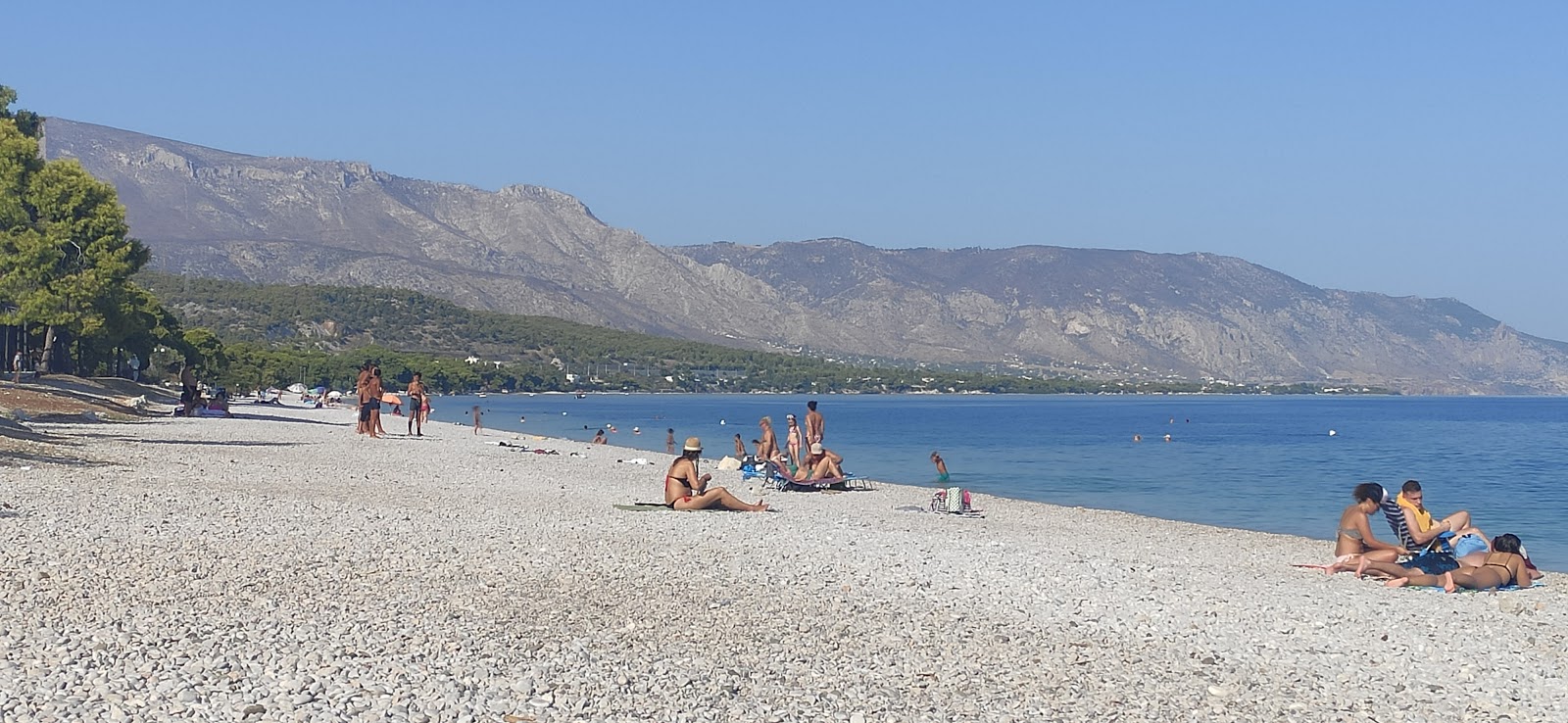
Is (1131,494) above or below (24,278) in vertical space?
below

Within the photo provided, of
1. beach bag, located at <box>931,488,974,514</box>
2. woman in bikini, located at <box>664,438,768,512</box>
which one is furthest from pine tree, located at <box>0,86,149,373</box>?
beach bag, located at <box>931,488,974,514</box>

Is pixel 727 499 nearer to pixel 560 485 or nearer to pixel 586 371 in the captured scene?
pixel 560 485

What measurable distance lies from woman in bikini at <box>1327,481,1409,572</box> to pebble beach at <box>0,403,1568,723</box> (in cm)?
40

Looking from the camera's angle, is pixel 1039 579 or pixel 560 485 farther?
pixel 560 485

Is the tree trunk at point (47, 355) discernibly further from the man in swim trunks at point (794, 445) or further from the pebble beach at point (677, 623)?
the pebble beach at point (677, 623)

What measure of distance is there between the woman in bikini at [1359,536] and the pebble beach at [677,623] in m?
0.40

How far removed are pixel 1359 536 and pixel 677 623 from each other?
7862mm

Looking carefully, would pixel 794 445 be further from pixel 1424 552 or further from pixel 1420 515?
pixel 1424 552

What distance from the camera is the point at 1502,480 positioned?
41812 millimetres

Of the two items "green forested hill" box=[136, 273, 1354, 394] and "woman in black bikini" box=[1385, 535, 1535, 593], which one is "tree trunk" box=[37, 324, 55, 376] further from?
"green forested hill" box=[136, 273, 1354, 394]

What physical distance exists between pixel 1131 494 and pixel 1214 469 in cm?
1255

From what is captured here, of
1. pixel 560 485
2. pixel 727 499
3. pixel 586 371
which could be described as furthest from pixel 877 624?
pixel 586 371

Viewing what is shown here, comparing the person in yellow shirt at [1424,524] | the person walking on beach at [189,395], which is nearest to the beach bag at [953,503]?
the person in yellow shirt at [1424,524]

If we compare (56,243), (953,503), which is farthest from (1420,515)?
(56,243)
